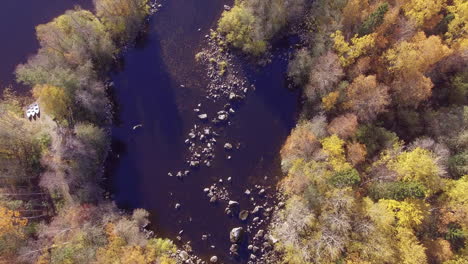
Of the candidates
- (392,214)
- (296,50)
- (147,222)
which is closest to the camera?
(392,214)

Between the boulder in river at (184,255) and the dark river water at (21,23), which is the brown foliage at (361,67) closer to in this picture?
the boulder in river at (184,255)

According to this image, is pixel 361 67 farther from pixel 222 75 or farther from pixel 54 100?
pixel 54 100

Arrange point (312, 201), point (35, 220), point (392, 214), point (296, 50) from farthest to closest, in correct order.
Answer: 1. point (296, 50)
2. point (35, 220)
3. point (312, 201)
4. point (392, 214)

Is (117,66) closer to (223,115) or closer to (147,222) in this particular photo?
(223,115)

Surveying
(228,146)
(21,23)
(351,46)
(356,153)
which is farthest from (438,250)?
(21,23)

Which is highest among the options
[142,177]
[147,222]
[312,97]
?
[312,97]

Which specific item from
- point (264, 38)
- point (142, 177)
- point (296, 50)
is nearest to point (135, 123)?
point (142, 177)

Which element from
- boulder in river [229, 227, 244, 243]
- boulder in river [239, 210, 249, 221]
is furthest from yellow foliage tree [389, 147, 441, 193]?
boulder in river [229, 227, 244, 243]
